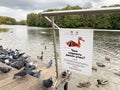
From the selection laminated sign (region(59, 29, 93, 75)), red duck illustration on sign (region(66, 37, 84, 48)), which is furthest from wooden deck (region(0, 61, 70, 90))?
red duck illustration on sign (region(66, 37, 84, 48))

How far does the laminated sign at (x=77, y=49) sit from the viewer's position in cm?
213

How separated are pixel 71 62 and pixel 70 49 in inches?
8.5

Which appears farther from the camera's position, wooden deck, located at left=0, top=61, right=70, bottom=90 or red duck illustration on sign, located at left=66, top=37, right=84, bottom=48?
wooden deck, located at left=0, top=61, right=70, bottom=90

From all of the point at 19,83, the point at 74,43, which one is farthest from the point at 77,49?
the point at 19,83

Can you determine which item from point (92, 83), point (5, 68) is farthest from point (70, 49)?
point (92, 83)

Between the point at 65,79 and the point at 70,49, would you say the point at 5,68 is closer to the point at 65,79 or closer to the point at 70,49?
the point at 65,79

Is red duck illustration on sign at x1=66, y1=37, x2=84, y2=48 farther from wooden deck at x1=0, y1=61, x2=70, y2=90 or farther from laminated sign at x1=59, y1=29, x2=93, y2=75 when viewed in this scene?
wooden deck at x1=0, y1=61, x2=70, y2=90

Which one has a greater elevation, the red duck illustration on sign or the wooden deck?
the red duck illustration on sign

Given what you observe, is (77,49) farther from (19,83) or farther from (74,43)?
(19,83)

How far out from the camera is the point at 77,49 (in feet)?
7.38

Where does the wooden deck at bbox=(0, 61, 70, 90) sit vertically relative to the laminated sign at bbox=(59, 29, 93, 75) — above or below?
below

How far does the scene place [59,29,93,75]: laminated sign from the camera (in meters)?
2.13

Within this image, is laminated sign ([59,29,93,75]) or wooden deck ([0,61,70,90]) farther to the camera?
wooden deck ([0,61,70,90])

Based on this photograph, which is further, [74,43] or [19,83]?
[19,83]
